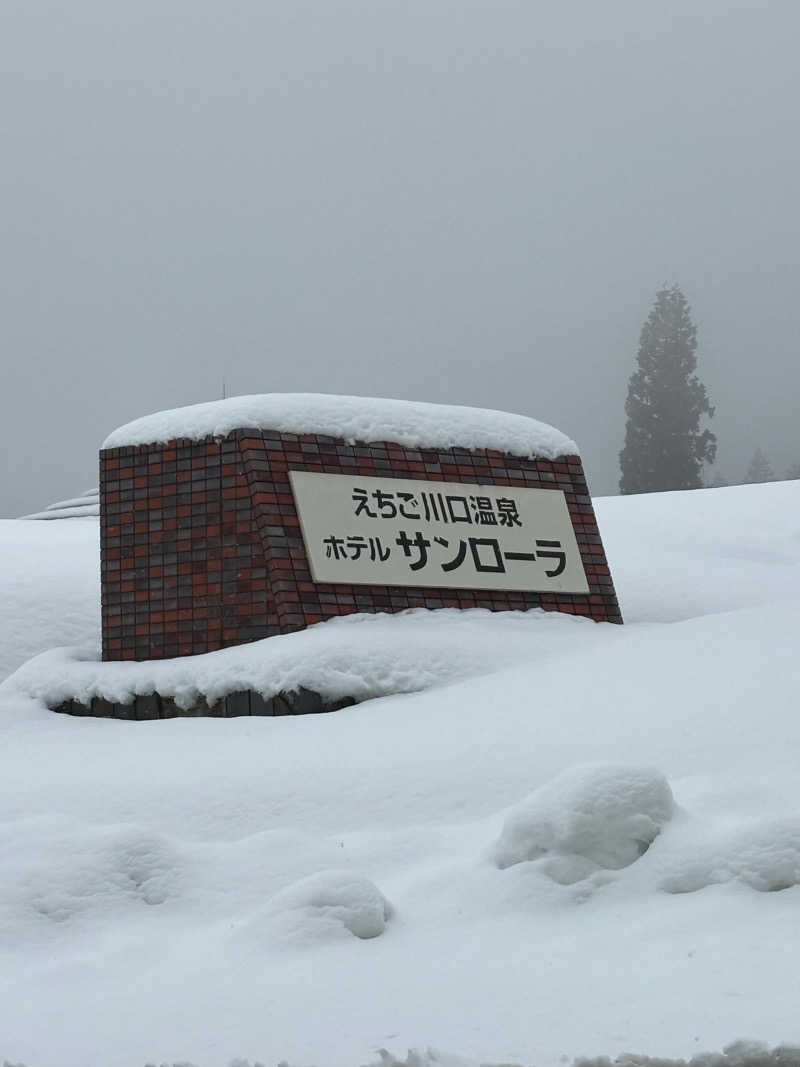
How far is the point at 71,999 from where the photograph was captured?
453 centimetres

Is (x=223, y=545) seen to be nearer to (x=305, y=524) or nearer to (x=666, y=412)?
(x=305, y=524)

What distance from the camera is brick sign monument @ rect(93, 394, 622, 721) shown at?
10320 mm

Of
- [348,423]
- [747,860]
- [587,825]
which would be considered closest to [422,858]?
[587,825]

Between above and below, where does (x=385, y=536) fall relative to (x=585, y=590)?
above

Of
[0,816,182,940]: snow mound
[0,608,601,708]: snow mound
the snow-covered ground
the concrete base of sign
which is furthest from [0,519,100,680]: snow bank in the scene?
[0,816,182,940]: snow mound

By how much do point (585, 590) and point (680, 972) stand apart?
24.4 ft

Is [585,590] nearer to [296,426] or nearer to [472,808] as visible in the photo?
[296,426]

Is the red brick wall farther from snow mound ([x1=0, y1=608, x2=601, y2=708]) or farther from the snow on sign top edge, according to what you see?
snow mound ([x1=0, y1=608, x2=601, y2=708])

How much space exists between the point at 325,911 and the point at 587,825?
1.15 m

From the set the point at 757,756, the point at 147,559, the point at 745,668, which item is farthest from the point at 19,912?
the point at 147,559

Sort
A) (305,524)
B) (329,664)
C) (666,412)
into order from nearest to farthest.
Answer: (329,664), (305,524), (666,412)

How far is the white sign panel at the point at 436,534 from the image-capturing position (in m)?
10.5

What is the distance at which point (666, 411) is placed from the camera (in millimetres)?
46031

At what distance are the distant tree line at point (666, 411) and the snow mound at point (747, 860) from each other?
130 ft
